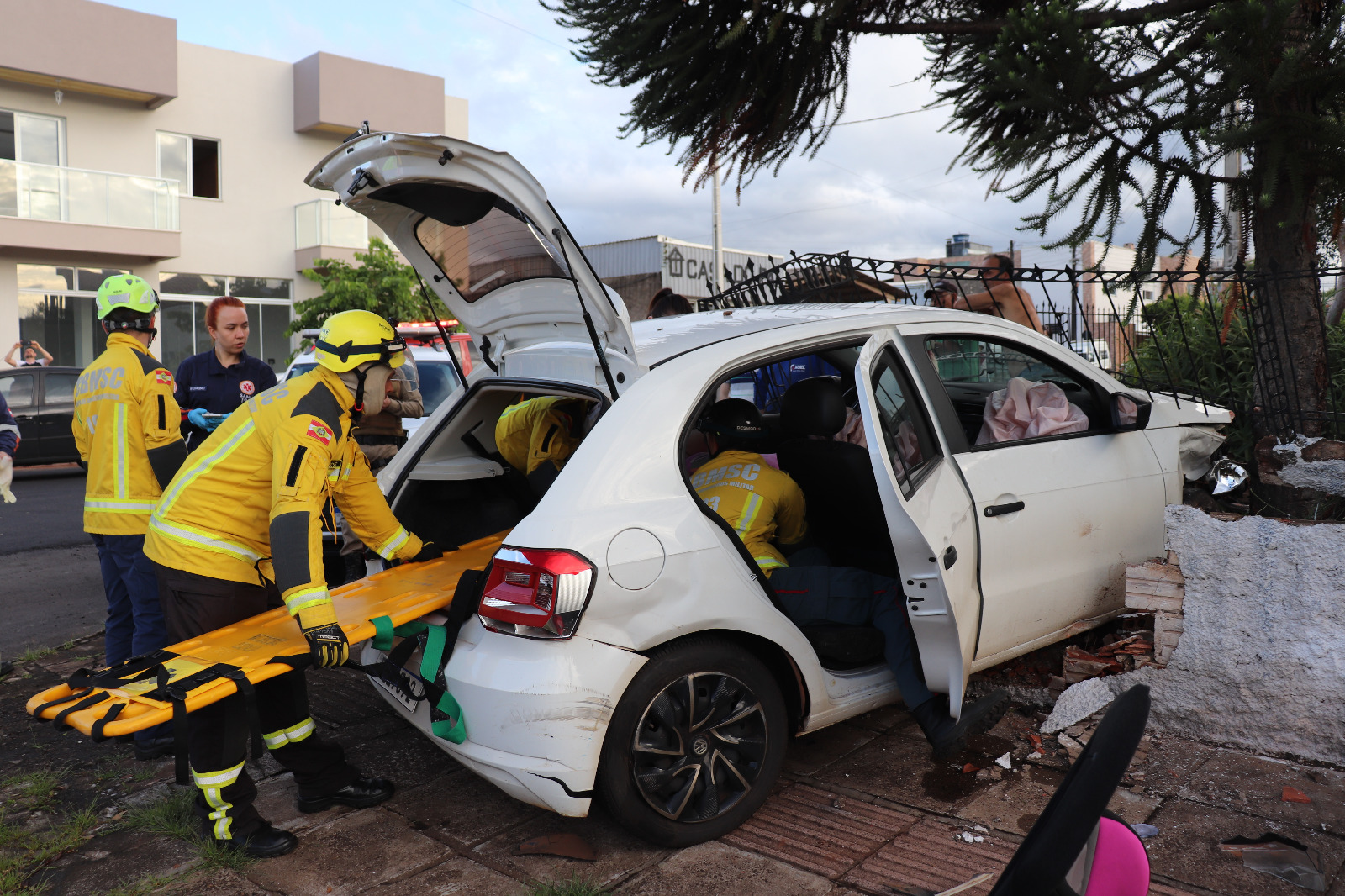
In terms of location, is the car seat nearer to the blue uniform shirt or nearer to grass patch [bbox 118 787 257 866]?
grass patch [bbox 118 787 257 866]

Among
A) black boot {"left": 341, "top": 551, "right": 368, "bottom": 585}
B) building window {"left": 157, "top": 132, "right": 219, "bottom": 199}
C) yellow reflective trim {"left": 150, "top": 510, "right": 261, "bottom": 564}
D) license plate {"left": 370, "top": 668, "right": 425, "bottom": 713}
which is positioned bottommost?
license plate {"left": 370, "top": 668, "right": 425, "bottom": 713}

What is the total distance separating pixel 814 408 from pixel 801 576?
64cm

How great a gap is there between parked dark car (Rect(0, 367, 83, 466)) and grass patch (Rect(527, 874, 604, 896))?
12756 mm

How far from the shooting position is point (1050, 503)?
144 inches

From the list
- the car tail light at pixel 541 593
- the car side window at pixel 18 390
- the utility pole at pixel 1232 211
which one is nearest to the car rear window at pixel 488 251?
the car tail light at pixel 541 593

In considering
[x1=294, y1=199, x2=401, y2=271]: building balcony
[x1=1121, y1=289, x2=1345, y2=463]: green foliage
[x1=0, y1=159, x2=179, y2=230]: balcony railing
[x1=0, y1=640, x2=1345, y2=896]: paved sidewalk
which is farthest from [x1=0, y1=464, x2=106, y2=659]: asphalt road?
[x1=294, y1=199, x2=401, y2=271]: building balcony

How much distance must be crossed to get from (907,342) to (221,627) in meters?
2.59

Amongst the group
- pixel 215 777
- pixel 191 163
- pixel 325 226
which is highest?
pixel 191 163

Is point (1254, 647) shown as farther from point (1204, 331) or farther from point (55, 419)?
point (55, 419)

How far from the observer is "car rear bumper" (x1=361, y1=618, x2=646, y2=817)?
8.77 ft

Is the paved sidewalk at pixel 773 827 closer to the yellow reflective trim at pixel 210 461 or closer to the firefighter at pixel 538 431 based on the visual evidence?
the yellow reflective trim at pixel 210 461

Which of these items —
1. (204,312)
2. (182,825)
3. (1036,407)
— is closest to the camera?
(182,825)

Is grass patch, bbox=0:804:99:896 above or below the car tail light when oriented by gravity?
below

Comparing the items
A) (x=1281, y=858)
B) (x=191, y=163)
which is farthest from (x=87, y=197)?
(x=1281, y=858)
